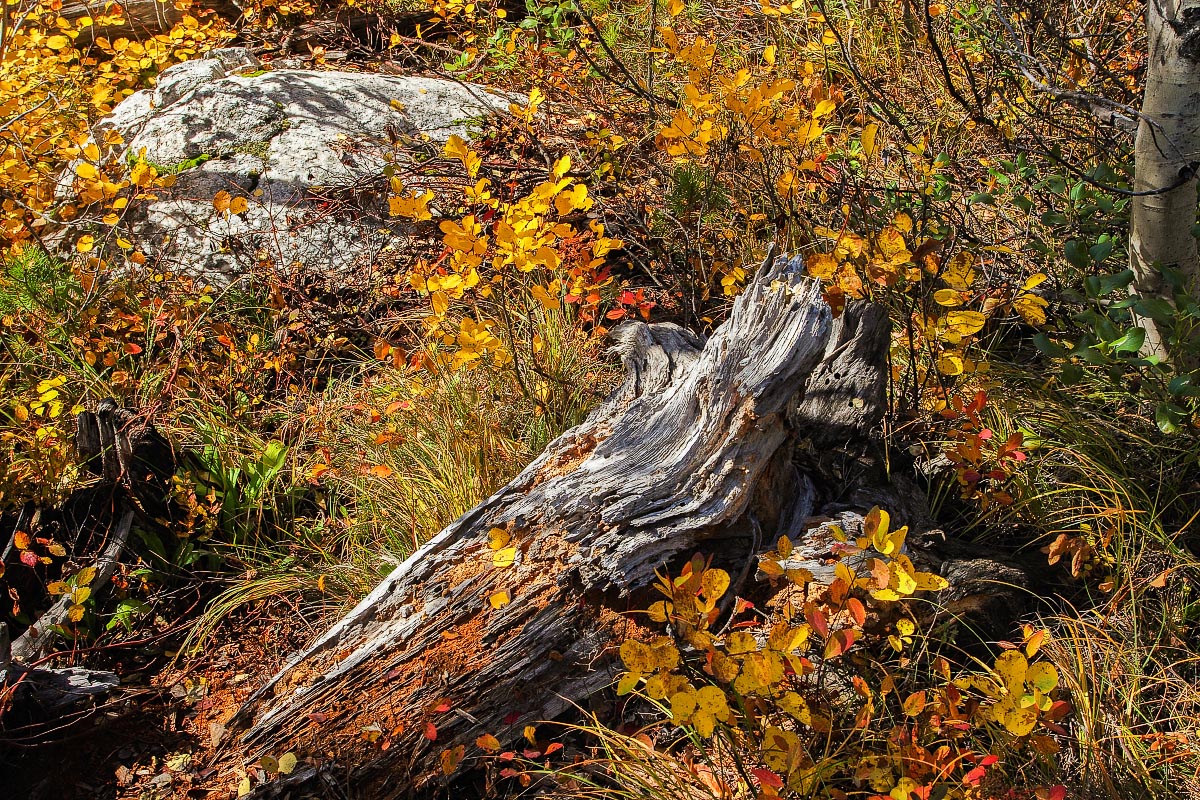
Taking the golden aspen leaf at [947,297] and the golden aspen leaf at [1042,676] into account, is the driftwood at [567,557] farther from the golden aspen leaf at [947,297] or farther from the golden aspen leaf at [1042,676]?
the golden aspen leaf at [1042,676]

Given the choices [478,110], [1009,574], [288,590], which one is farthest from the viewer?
[478,110]

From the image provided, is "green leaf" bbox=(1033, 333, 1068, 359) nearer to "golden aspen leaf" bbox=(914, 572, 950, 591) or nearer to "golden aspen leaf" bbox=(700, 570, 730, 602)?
"golden aspen leaf" bbox=(914, 572, 950, 591)

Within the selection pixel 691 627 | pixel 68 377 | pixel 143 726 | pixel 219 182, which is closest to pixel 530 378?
pixel 691 627

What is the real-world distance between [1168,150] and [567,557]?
2026 millimetres

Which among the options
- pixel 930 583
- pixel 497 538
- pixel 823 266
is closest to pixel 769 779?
pixel 930 583

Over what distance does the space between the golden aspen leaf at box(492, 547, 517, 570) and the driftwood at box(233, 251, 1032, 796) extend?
21 mm

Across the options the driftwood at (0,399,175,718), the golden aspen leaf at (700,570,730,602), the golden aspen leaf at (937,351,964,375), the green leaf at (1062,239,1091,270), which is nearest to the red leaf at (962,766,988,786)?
the golden aspen leaf at (700,570,730,602)

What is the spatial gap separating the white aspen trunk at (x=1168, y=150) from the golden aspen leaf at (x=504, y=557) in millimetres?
2036

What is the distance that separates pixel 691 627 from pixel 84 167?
2920mm

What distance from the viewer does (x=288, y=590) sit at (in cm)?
290

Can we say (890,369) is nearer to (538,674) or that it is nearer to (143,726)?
(538,674)

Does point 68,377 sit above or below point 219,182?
below

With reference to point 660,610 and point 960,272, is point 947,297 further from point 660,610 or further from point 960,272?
point 660,610

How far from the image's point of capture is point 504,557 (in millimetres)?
2223
